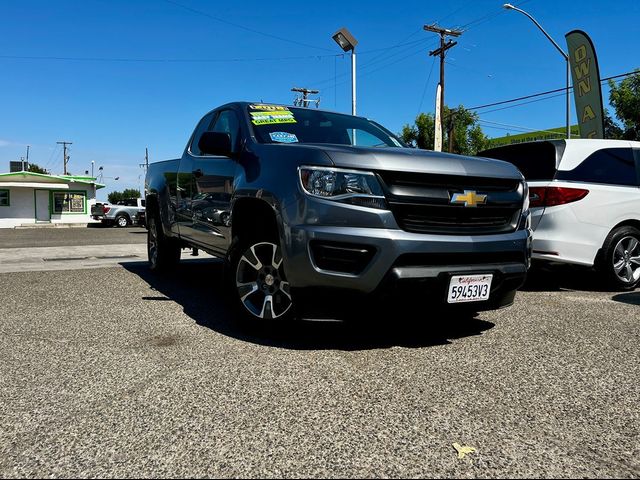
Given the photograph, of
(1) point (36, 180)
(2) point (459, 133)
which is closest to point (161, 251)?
(1) point (36, 180)

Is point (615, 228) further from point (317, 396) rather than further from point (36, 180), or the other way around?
point (36, 180)

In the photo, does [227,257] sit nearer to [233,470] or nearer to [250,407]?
[250,407]

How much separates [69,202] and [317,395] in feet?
120

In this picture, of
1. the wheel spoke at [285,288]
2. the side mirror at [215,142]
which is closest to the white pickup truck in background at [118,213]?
the side mirror at [215,142]

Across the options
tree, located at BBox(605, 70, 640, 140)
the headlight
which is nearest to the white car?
the headlight

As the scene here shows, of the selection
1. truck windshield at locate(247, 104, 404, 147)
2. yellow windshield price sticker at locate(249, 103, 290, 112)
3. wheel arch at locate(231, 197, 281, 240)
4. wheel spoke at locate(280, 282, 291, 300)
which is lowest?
wheel spoke at locate(280, 282, 291, 300)

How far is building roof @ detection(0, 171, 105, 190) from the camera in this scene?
32.1m

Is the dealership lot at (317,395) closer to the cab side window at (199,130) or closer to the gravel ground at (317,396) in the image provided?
the gravel ground at (317,396)

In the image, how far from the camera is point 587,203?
5539 millimetres

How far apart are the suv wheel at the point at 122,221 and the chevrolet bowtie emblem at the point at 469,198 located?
100.0ft

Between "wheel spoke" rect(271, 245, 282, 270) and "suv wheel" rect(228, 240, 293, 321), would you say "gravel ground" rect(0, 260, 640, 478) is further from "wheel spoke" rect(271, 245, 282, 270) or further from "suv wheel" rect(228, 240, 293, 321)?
"wheel spoke" rect(271, 245, 282, 270)

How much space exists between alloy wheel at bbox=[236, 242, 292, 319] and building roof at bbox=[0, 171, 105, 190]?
110 feet

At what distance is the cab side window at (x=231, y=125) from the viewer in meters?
4.31

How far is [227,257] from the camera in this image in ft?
13.0
